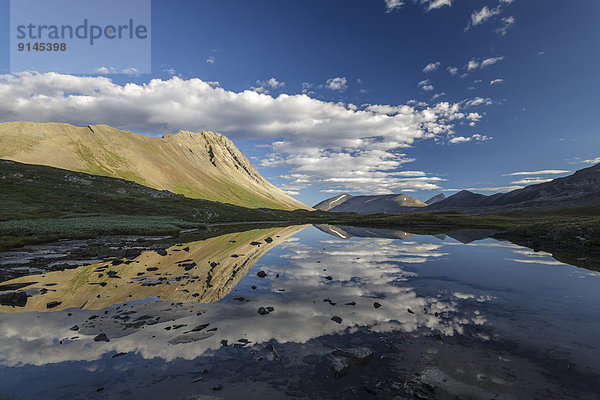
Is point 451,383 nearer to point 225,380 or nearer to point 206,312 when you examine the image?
point 225,380

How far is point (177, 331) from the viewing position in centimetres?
1309

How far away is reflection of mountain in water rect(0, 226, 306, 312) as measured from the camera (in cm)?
1723

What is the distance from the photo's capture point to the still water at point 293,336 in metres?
8.97

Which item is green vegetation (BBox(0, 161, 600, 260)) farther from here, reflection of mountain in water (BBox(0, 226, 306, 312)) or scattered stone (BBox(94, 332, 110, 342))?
scattered stone (BBox(94, 332, 110, 342))

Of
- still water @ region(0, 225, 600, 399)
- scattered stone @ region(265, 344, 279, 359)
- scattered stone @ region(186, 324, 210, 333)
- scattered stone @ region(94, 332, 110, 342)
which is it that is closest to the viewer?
still water @ region(0, 225, 600, 399)

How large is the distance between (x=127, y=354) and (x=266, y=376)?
622cm

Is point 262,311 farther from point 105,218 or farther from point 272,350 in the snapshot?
point 105,218

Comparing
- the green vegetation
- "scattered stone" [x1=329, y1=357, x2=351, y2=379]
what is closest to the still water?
"scattered stone" [x1=329, y1=357, x2=351, y2=379]

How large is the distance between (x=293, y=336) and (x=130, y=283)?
1582 cm

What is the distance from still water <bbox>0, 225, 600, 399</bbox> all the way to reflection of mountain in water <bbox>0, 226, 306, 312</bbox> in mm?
151

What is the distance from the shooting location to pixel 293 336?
42.6 feet

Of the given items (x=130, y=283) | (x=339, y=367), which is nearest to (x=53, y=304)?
(x=130, y=283)

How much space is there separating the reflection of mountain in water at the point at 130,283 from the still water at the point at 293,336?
0.15 m

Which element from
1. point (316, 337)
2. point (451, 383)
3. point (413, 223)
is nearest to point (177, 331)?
point (316, 337)
